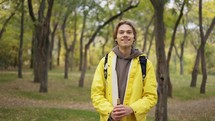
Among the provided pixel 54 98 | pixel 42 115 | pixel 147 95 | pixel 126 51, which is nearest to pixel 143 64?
pixel 126 51

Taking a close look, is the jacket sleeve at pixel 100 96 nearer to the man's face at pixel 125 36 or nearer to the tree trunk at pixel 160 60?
the man's face at pixel 125 36

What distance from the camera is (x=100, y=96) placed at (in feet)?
Answer: 12.1

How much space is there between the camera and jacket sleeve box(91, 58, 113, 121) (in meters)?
3.60

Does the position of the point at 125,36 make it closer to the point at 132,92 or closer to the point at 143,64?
the point at 143,64

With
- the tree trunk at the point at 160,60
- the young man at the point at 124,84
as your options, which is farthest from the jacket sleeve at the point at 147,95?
the tree trunk at the point at 160,60

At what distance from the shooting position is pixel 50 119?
37.4 ft

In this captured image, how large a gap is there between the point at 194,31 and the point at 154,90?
41.0 m

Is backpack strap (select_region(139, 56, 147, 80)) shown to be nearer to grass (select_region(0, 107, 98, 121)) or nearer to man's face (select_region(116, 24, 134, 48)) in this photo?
man's face (select_region(116, 24, 134, 48))

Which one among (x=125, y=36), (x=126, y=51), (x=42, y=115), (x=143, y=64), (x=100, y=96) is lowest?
(x=42, y=115)

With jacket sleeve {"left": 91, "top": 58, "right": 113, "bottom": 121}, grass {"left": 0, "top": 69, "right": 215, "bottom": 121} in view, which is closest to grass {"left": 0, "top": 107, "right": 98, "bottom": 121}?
grass {"left": 0, "top": 69, "right": 215, "bottom": 121}

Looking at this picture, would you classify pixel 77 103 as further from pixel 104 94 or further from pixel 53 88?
pixel 104 94

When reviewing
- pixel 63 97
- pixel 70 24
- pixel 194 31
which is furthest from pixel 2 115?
pixel 194 31

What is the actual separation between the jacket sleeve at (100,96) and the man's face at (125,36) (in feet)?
1.14

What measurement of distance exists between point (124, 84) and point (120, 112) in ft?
1.19
